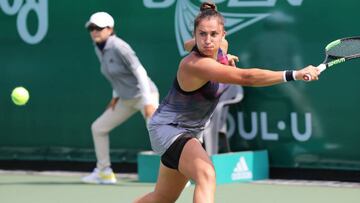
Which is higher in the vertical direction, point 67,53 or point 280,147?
point 67,53

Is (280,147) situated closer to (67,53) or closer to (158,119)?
(67,53)

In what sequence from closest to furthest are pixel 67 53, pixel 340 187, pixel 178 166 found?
1. pixel 178 166
2. pixel 340 187
3. pixel 67 53

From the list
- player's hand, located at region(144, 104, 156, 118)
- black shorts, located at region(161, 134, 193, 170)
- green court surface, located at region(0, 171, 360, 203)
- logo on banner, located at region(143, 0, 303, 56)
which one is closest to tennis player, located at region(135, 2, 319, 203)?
black shorts, located at region(161, 134, 193, 170)

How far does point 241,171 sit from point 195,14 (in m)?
1.50

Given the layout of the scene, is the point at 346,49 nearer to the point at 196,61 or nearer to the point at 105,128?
the point at 196,61

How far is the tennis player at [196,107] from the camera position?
5.34 meters

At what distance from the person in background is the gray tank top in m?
3.15

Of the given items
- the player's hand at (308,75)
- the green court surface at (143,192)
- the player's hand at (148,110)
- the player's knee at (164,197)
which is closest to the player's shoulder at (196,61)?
the player's hand at (308,75)

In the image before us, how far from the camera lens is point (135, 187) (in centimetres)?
888

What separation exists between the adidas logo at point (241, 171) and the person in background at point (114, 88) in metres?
0.88

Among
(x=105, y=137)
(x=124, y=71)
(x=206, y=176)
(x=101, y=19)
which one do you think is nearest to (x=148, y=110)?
(x=124, y=71)

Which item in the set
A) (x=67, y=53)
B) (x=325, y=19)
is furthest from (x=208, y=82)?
(x=67, y=53)

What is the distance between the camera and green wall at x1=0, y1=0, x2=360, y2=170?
8742mm

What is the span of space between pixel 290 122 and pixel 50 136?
265 centimetres
